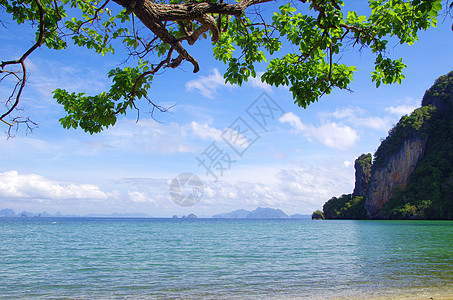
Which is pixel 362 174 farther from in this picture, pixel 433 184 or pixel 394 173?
pixel 433 184

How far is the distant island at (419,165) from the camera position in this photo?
242ft

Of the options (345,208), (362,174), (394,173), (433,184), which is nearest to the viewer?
(433,184)

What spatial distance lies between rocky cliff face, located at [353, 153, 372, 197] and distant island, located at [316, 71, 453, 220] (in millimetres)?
12240

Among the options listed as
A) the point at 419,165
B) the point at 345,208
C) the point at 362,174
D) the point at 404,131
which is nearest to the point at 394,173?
the point at 419,165

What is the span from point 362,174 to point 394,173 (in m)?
25.2

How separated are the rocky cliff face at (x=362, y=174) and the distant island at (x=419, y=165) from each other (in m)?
12.2

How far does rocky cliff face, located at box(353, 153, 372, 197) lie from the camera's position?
351 feet

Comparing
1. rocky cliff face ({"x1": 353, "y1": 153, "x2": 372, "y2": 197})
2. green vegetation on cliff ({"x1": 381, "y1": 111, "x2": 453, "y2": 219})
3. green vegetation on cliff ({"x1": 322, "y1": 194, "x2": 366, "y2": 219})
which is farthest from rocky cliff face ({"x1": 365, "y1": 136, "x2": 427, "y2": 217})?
rocky cliff face ({"x1": 353, "y1": 153, "x2": 372, "y2": 197})

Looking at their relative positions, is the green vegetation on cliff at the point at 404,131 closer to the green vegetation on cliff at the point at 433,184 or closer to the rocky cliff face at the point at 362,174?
the green vegetation on cliff at the point at 433,184

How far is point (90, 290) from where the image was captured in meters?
8.53

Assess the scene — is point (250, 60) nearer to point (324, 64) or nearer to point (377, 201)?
point (324, 64)

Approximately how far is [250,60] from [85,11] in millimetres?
2622

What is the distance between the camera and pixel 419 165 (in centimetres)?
8156

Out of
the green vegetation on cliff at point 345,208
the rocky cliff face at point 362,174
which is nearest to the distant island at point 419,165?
the green vegetation on cliff at point 345,208
